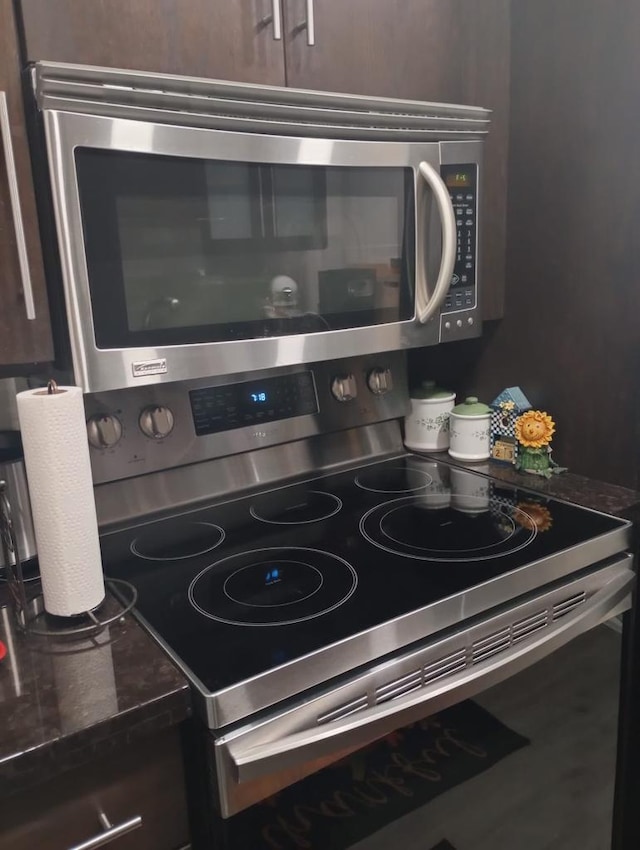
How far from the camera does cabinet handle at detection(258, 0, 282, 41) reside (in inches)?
40.9

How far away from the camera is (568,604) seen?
3.57 feet

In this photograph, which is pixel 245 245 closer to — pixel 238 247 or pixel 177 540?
pixel 238 247

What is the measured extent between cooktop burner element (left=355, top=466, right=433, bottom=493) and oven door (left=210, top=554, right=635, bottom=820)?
0.39 m

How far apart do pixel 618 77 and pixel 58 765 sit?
1.30 m

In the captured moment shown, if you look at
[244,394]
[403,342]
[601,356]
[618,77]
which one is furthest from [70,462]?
[618,77]

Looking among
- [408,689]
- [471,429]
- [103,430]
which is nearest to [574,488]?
[471,429]

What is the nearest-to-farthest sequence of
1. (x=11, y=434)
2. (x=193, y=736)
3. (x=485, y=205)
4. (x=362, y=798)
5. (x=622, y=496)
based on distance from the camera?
1. (x=193, y=736)
2. (x=362, y=798)
3. (x=11, y=434)
4. (x=622, y=496)
5. (x=485, y=205)

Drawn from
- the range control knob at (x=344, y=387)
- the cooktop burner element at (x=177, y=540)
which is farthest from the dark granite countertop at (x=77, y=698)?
the range control knob at (x=344, y=387)

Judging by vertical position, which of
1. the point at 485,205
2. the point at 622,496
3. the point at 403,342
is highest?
the point at 485,205

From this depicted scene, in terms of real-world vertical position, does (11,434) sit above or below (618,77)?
below

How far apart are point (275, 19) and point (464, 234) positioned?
1.69 feet

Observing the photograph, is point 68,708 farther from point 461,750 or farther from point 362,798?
point 461,750

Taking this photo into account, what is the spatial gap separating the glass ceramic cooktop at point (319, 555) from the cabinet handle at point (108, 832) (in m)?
0.17

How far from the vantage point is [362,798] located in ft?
3.19
